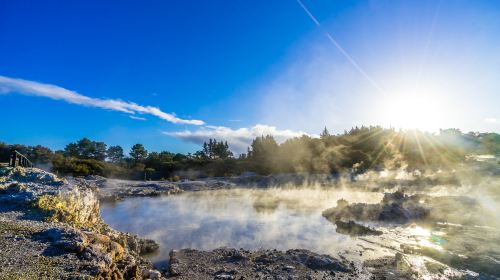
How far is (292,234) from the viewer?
20.4 metres

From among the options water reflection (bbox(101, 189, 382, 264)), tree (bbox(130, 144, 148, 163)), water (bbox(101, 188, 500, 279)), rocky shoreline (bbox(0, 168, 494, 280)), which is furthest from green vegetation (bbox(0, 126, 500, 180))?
rocky shoreline (bbox(0, 168, 494, 280))

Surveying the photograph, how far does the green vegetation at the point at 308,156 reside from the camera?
6469 cm

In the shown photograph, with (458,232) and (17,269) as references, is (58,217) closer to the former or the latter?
(17,269)

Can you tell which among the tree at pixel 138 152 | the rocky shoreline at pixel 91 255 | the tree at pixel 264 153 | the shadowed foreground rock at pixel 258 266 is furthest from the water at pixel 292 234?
the tree at pixel 138 152

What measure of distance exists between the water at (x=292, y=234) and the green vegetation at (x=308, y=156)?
36768 millimetres

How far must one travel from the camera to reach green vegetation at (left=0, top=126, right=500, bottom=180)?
64688mm

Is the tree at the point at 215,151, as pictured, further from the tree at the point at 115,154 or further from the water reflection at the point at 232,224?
the water reflection at the point at 232,224

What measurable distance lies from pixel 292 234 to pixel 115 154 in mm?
96957

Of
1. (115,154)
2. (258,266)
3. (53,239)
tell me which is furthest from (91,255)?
(115,154)

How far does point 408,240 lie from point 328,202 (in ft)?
55.7

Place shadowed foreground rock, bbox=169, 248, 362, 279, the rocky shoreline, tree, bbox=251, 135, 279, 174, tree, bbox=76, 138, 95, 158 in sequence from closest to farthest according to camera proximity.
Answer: the rocky shoreline < shadowed foreground rock, bbox=169, 248, 362, 279 < tree, bbox=251, 135, 279, 174 < tree, bbox=76, 138, 95, 158

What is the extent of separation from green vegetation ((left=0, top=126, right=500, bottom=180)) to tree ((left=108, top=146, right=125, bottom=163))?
19.6ft

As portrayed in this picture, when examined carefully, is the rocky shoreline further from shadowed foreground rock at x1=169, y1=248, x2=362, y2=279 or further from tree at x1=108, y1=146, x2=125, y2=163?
tree at x1=108, y1=146, x2=125, y2=163

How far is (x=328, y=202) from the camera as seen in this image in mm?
35125
